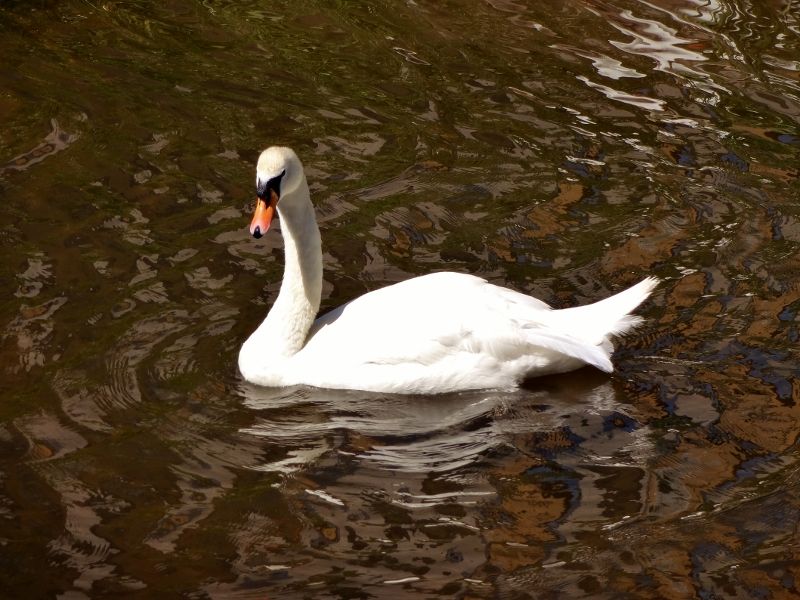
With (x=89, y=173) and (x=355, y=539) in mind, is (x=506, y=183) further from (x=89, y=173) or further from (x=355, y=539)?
(x=355, y=539)

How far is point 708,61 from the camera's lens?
32.8 feet

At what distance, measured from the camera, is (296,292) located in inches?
261

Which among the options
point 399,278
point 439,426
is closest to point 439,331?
point 439,426

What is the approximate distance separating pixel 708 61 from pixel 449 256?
3656 millimetres

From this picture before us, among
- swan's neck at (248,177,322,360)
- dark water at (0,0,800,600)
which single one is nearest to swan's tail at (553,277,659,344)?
dark water at (0,0,800,600)

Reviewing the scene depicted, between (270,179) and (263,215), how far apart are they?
185 mm

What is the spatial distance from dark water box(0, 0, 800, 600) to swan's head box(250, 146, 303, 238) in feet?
3.13

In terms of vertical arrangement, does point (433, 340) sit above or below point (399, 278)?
above

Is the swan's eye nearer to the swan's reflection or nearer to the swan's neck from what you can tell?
the swan's neck

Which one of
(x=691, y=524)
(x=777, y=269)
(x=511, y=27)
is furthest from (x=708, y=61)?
(x=691, y=524)

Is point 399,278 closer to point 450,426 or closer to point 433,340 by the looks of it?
point 433,340

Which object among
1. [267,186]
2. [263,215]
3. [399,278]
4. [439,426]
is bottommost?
[439,426]

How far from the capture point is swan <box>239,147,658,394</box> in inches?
252

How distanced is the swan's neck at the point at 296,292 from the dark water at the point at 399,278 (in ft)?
0.88
